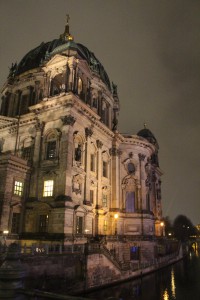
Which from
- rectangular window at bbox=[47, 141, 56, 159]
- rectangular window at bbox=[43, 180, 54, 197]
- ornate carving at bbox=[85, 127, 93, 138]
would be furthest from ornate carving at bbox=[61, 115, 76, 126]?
rectangular window at bbox=[43, 180, 54, 197]

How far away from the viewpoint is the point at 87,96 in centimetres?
4378

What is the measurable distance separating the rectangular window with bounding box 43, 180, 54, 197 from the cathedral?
0.41 ft

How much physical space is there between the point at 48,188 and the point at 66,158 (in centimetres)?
462

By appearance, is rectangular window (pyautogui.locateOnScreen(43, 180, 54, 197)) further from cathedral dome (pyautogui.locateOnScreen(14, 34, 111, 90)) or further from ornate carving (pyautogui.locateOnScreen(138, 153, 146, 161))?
cathedral dome (pyautogui.locateOnScreen(14, 34, 111, 90))

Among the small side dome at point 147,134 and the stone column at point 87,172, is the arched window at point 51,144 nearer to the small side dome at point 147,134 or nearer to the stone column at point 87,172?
the stone column at point 87,172

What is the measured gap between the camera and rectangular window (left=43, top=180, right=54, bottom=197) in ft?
110

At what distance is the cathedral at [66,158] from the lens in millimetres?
32375

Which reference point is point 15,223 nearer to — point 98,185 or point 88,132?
point 98,185

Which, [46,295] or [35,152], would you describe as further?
[35,152]

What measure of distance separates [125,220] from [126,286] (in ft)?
54.4

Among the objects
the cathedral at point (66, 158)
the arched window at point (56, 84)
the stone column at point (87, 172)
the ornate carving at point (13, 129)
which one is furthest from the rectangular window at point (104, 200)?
the arched window at point (56, 84)

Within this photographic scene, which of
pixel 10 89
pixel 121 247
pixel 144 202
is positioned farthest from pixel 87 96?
pixel 121 247

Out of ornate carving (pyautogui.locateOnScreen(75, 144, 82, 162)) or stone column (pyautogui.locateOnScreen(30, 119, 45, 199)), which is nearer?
stone column (pyautogui.locateOnScreen(30, 119, 45, 199))

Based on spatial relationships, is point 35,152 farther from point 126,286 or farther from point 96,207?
point 126,286
